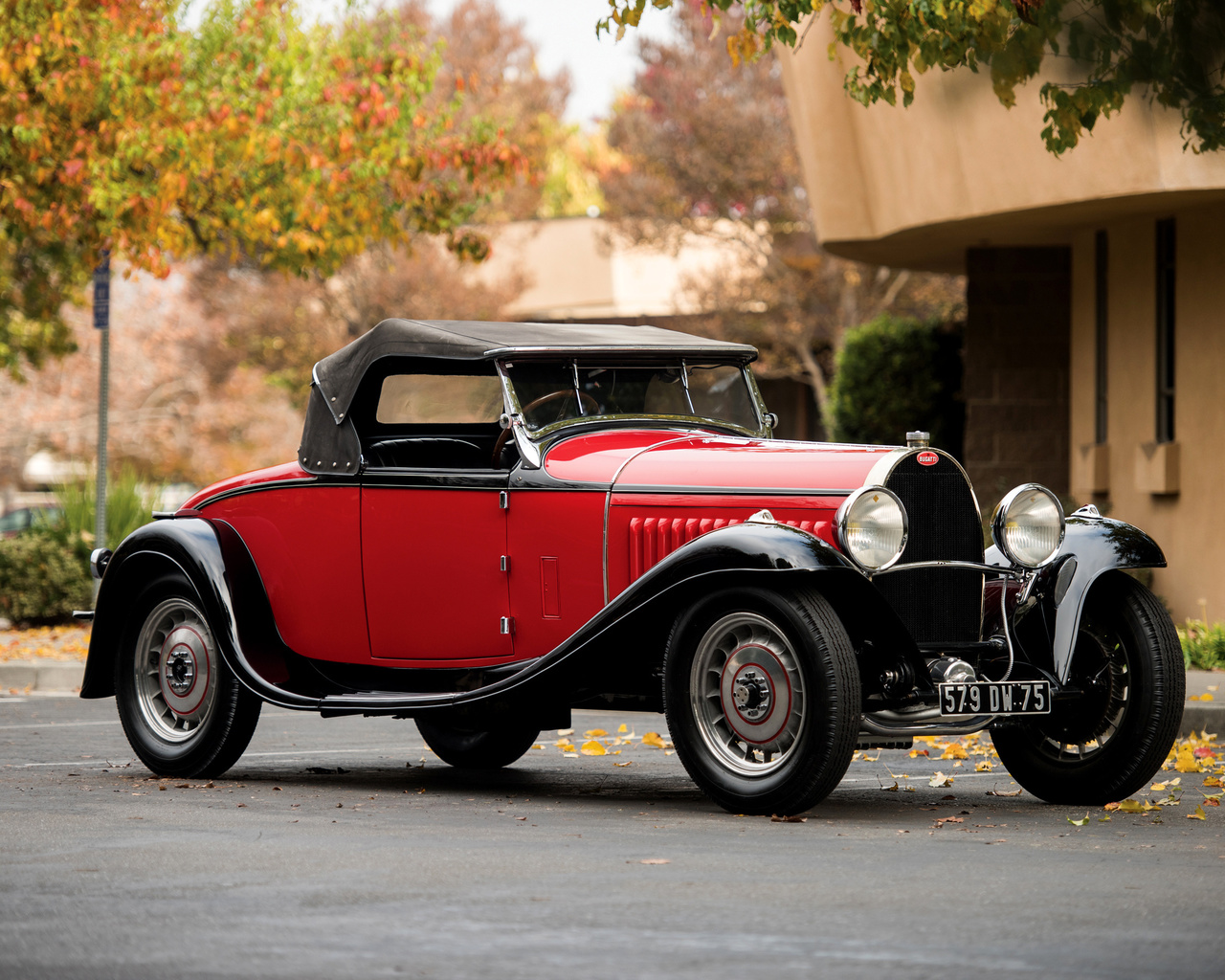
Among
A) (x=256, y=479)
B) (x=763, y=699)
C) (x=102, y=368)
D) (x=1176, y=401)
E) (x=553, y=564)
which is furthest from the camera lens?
(x=1176, y=401)

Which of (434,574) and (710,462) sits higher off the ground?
(710,462)

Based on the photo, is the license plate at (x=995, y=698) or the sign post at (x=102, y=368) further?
the sign post at (x=102, y=368)

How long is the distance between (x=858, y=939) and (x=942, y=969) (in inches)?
13.9

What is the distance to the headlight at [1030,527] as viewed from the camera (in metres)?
7.70

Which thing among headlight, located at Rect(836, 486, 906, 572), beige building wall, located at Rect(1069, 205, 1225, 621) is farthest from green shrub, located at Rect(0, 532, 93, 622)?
headlight, located at Rect(836, 486, 906, 572)

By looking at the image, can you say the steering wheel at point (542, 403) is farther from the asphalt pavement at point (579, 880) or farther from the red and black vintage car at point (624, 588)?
the asphalt pavement at point (579, 880)

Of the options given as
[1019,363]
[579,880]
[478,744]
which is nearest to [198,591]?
[478,744]

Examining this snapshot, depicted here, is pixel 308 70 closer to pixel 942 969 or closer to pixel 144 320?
pixel 942 969

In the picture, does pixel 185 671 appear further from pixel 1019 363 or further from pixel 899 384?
pixel 899 384

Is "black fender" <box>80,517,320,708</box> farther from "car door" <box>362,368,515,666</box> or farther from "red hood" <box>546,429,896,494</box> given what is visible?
"red hood" <box>546,429,896,494</box>

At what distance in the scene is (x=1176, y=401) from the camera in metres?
15.9

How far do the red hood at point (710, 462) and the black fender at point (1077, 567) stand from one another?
908 millimetres

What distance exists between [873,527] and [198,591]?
3305 mm

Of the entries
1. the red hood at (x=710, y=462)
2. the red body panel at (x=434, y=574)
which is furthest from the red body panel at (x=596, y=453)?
the red body panel at (x=434, y=574)
